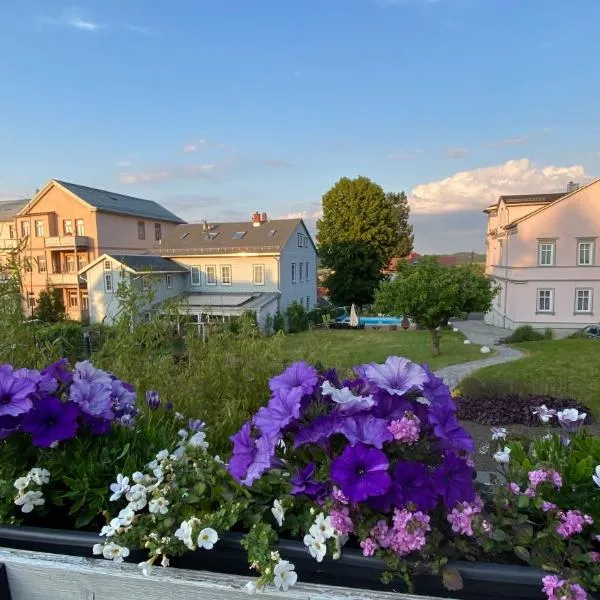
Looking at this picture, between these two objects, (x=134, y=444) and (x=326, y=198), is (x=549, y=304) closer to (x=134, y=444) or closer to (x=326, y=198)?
(x=326, y=198)

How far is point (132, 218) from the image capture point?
29.9 meters

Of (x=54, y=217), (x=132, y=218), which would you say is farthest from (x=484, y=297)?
(x=54, y=217)

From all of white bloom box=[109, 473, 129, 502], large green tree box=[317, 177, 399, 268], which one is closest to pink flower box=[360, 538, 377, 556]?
white bloom box=[109, 473, 129, 502]

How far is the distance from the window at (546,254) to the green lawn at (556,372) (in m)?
6.89

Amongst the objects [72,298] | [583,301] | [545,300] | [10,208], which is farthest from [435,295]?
[10,208]

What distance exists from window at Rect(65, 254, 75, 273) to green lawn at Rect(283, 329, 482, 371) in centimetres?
1871

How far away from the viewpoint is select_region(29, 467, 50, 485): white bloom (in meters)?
1.49

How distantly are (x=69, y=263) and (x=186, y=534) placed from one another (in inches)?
1227

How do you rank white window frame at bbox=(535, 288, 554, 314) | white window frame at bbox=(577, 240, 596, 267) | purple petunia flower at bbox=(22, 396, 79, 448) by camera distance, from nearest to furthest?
purple petunia flower at bbox=(22, 396, 79, 448), white window frame at bbox=(577, 240, 596, 267), white window frame at bbox=(535, 288, 554, 314)

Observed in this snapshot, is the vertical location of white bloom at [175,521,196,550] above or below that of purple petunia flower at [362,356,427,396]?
below

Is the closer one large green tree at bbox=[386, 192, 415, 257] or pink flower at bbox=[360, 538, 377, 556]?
pink flower at bbox=[360, 538, 377, 556]

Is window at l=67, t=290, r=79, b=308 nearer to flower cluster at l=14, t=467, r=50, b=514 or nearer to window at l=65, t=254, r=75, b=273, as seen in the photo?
window at l=65, t=254, r=75, b=273

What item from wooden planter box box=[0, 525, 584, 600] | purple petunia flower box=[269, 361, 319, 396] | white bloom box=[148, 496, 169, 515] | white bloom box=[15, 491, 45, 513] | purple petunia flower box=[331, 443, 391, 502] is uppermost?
purple petunia flower box=[269, 361, 319, 396]

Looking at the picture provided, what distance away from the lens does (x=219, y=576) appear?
121 centimetres
